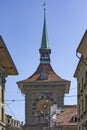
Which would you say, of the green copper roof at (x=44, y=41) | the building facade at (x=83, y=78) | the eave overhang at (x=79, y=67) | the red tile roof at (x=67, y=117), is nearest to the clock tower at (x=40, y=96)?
the red tile roof at (x=67, y=117)

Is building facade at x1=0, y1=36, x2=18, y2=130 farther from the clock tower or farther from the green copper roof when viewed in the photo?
the green copper roof

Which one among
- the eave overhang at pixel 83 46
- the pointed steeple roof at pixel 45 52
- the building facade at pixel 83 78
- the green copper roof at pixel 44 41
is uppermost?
the green copper roof at pixel 44 41

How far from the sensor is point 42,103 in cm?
11700

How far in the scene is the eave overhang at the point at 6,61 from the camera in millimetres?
39906

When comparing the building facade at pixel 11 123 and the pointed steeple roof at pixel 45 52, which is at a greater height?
the pointed steeple roof at pixel 45 52

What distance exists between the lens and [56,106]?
4220 inches

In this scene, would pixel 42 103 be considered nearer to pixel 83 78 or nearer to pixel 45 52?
pixel 45 52

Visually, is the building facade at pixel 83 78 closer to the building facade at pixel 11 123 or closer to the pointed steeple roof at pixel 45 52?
the building facade at pixel 11 123

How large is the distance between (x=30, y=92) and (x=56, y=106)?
10.1 m

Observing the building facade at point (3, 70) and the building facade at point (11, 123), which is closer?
the building facade at point (3, 70)

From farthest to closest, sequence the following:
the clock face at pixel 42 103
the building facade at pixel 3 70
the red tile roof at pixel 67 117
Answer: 1. the clock face at pixel 42 103
2. the red tile roof at pixel 67 117
3. the building facade at pixel 3 70

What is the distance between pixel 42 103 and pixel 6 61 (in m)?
73.5

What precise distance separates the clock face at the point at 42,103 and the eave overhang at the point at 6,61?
6713cm

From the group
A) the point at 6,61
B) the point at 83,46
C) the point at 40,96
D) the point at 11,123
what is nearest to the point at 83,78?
the point at 83,46
